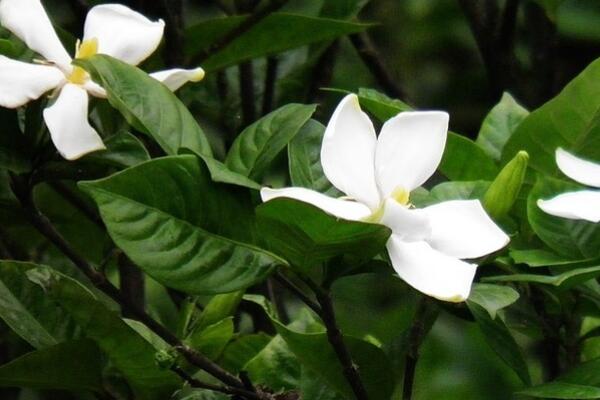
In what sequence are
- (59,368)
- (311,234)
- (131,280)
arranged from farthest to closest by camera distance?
1. (131,280)
2. (59,368)
3. (311,234)

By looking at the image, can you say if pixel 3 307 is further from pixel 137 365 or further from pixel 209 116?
pixel 209 116

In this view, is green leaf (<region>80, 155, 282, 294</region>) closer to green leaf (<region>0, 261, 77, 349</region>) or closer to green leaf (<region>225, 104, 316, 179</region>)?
green leaf (<region>225, 104, 316, 179</region>)

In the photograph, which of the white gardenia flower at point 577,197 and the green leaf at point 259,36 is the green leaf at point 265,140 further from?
the green leaf at point 259,36

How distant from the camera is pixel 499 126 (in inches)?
46.6

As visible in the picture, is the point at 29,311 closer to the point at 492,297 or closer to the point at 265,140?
the point at 265,140

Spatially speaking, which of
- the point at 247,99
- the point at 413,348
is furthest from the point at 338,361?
the point at 247,99

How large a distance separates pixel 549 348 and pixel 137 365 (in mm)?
386

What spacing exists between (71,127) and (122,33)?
0.13 meters

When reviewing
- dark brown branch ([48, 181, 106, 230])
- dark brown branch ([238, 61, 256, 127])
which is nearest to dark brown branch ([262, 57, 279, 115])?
dark brown branch ([238, 61, 256, 127])

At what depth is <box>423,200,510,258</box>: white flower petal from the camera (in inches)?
33.5

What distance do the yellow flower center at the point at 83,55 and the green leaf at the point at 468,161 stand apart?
A: 0.31 meters

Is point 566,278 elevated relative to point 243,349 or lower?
elevated

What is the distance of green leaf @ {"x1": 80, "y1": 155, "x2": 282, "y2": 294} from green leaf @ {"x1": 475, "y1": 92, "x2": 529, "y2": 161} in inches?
14.0

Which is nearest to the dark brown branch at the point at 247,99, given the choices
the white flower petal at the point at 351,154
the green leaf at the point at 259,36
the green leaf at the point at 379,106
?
the green leaf at the point at 259,36
